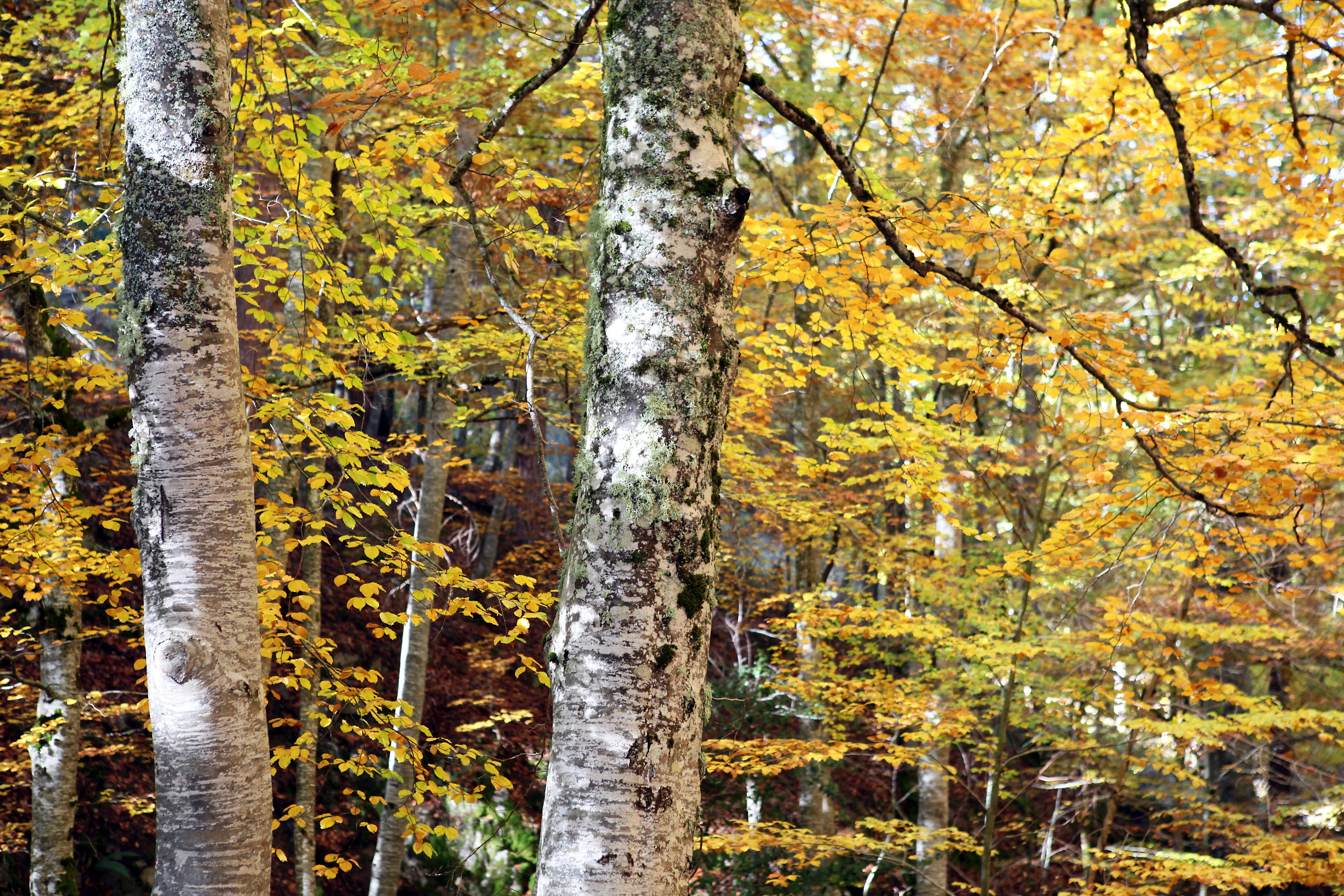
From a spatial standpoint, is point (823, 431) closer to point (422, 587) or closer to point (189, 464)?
point (422, 587)

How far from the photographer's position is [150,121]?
87.9 inches

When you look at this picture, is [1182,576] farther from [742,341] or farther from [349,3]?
[349,3]

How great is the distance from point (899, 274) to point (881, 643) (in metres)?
7.91

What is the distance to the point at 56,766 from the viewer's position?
5.08 metres

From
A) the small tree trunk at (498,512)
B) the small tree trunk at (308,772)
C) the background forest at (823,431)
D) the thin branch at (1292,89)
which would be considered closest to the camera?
the thin branch at (1292,89)

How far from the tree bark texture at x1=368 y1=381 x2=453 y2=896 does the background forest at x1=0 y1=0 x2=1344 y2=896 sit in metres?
0.07

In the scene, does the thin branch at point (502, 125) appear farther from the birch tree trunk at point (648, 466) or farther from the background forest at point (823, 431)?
the birch tree trunk at point (648, 466)

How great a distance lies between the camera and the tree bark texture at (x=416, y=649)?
6762 millimetres

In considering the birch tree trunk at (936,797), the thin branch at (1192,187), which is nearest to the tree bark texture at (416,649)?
the birch tree trunk at (936,797)

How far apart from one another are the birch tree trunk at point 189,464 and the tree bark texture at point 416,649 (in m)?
3.89

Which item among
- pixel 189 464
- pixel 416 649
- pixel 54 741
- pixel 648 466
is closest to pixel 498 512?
pixel 416 649

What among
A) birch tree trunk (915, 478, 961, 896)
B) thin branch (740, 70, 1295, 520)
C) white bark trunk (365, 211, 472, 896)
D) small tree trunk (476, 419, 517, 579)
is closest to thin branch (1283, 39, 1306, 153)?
thin branch (740, 70, 1295, 520)

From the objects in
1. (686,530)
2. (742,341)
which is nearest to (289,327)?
(742,341)

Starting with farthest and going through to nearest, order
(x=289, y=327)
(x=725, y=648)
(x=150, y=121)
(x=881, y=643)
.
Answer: (x=725, y=648), (x=881, y=643), (x=289, y=327), (x=150, y=121)
